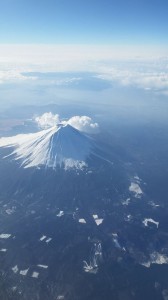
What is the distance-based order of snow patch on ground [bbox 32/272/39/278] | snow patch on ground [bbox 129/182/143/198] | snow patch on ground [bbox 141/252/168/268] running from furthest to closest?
snow patch on ground [bbox 129/182/143/198] → snow patch on ground [bbox 141/252/168/268] → snow patch on ground [bbox 32/272/39/278]

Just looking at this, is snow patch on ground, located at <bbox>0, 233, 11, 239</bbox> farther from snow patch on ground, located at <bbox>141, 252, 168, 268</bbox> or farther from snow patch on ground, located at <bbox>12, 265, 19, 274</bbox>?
snow patch on ground, located at <bbox>141, 252, 168, 268</bbox>

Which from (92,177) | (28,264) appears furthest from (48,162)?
(28,264)

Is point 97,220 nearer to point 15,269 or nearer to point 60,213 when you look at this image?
point 60,213

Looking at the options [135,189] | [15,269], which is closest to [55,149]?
[135,189]

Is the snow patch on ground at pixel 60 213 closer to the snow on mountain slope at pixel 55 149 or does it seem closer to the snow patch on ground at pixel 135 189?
the snow on mountain slope at pixel 55 149

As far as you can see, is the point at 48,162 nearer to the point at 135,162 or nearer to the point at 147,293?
the point at 135,162

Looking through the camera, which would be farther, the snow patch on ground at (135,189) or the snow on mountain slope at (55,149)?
the snow on mountain slope at (55,149)

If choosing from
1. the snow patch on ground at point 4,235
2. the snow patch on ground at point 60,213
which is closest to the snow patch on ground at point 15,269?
the snow patch on ground at point 4,235

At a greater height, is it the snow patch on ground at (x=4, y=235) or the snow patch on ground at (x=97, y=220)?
the snow patch on ground at (x=4, y=235)

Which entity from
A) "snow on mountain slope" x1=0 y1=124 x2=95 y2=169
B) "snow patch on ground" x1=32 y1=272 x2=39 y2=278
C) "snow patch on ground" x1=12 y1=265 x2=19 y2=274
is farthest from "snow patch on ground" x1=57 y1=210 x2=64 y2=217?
"snow on mountain slope" x1=0 y1=124 x2=95 y2=169
